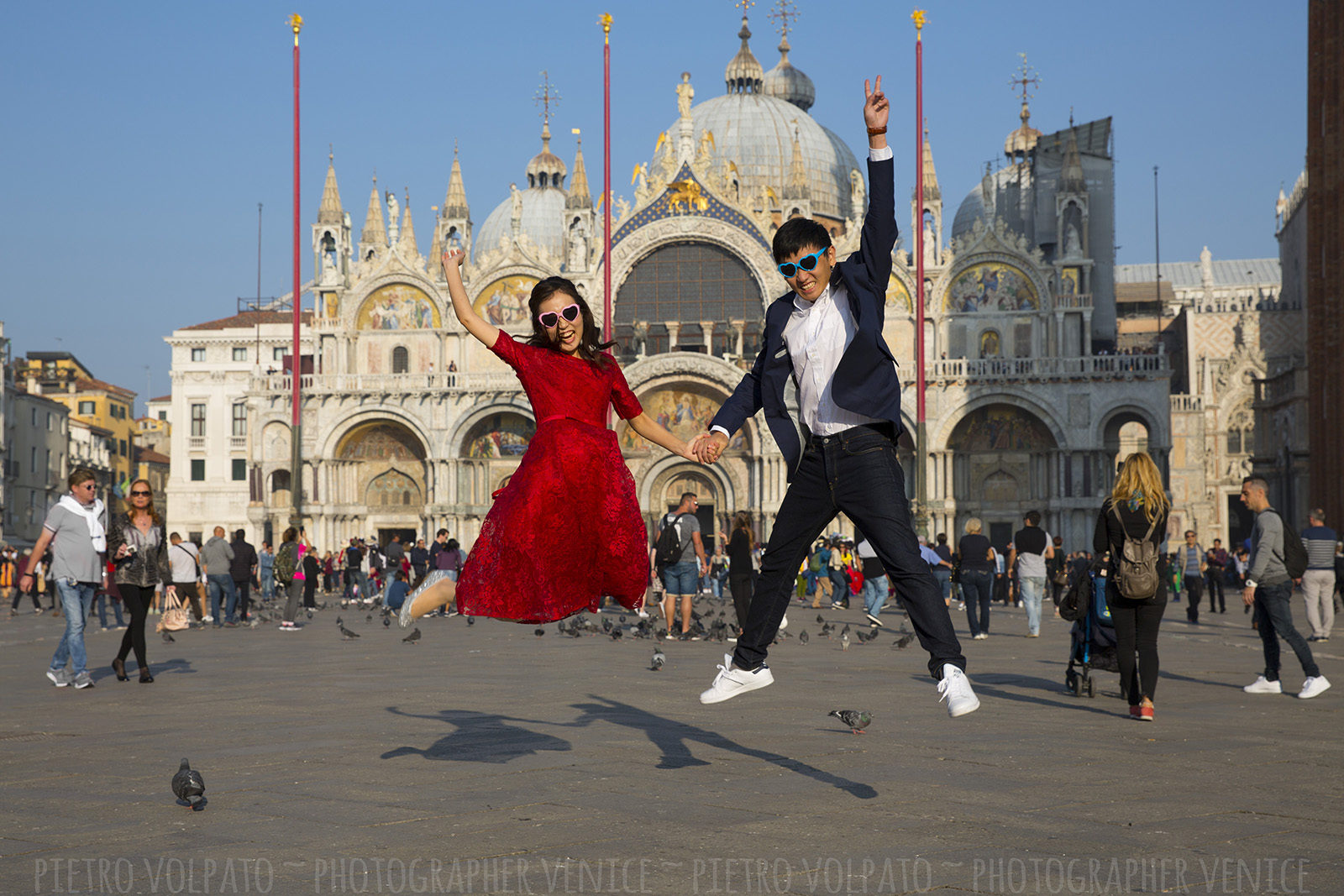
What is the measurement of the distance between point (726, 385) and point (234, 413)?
89.9ft

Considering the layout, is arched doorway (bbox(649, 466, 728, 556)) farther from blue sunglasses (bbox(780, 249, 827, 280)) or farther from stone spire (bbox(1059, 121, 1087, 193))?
blue sunglasses (bbox(780, 249, 827, 280))

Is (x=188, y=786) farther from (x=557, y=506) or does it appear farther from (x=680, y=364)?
(x=680, y=364)

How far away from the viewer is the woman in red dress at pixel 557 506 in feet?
17.7

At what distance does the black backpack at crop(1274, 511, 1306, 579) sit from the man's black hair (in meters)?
5.81

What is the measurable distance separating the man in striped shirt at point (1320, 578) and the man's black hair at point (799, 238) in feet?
34.9

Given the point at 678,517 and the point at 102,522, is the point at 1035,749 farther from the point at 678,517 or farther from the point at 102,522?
the point at 678,517

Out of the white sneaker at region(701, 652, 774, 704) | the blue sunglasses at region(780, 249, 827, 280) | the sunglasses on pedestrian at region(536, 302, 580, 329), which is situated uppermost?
the blue sunglasses at region(780, 249, 827, 280)

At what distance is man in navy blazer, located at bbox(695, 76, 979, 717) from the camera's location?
5.00 m

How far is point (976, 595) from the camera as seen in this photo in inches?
643

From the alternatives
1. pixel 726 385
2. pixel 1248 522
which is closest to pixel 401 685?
pixel 726 385

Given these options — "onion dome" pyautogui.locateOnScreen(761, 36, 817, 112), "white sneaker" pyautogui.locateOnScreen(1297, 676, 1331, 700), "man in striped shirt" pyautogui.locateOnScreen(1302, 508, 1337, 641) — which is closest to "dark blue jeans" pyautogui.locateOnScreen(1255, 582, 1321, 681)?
"white sneaker" pyautogui.locateOnScreen(1297, 676, 1331, 700)

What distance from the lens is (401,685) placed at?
9.77 metres

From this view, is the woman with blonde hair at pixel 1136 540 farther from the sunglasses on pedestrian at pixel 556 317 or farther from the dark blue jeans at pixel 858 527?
the sunglasses on pedestrian at pixel 556 317

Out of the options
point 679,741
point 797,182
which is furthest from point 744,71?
point 679,741
